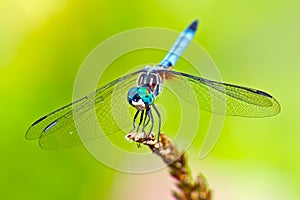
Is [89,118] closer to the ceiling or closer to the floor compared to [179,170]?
closer to the ceiling

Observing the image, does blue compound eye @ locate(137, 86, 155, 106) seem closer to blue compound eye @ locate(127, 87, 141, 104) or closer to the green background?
blue compound eye @ locate(127, 87, 141, 104)

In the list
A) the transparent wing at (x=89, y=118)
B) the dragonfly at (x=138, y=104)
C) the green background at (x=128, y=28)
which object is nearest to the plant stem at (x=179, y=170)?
the dragonfly at (x=138, y=104)

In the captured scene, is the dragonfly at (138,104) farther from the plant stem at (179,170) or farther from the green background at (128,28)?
the green background at (128,28)

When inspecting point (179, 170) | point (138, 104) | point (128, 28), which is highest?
point (128, 28)

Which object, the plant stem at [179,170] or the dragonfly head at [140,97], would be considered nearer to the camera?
the plant stem at [179,170]

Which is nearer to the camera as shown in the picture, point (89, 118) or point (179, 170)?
point (179, 170)

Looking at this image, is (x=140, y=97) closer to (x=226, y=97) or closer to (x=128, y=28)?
(x=226, y=97)

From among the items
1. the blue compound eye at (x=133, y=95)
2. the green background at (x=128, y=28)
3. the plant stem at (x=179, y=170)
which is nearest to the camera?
the plant stem at (x=179, y=170)

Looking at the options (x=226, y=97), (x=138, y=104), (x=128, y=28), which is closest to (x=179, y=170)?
(x=138, y=104)
